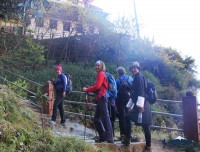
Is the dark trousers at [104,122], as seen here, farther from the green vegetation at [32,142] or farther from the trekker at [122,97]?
the trekker at [122,97]

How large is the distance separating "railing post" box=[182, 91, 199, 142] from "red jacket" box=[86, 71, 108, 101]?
2773 mm

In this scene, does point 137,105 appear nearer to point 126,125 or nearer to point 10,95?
point 126,125

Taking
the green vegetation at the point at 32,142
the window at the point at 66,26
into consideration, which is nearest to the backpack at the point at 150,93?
the green vegetation at the point at 32,142

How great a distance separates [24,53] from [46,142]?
53.5 ft

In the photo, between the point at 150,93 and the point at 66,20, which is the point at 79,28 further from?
the point at 150,93

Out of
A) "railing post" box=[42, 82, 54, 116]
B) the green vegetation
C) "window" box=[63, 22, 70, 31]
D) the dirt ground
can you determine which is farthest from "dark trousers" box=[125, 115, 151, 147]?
"window" box=[63, 22, 70, 31]

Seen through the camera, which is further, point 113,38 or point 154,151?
point 113,38

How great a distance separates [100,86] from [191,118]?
3.09 m

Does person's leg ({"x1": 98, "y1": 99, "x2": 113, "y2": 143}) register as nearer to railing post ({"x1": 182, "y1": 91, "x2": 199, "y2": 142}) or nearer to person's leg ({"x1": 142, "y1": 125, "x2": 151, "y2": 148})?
person's leg ({"x1": 142, "y1": 125, "x2": 151, "y2": 148})

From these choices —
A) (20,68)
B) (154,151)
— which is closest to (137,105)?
(154,151)

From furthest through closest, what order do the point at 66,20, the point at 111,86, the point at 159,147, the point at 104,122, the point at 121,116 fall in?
the point at 66,20
the point at 159,147
the point at 121,116
the point at 111,86
the point at 104,122

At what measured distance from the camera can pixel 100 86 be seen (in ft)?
22.2

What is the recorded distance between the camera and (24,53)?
21.2 metres

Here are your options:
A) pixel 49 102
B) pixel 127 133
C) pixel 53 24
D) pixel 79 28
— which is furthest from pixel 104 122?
pixel 53 24
